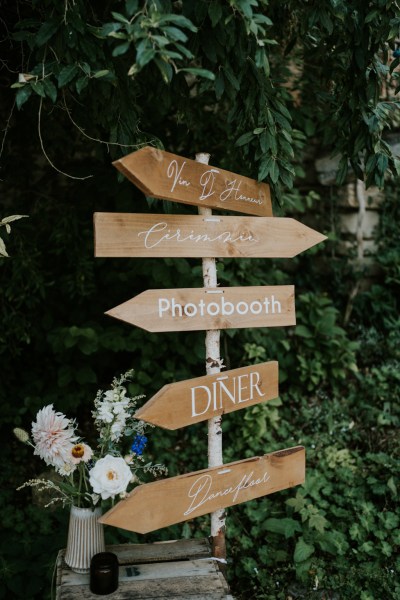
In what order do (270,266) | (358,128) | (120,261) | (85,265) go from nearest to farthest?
1. (358,128)
2. (85,265)
3. (120,261)
4. (270,266)

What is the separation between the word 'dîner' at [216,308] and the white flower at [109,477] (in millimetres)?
560

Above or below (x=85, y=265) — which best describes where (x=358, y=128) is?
above

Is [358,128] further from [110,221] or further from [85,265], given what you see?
[85,265]

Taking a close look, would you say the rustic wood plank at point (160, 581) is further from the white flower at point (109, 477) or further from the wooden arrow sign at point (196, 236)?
the wooden arrow sign at point (196, 236)

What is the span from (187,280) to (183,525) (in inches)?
58.6

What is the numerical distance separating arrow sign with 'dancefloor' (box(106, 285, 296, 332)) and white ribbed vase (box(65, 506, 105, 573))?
29.6 inches

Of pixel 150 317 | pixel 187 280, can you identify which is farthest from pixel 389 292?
pixel 150 317

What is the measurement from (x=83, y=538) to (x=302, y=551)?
126cm

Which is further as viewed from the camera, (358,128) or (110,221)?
(358,128)

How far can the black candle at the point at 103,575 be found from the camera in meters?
2.02

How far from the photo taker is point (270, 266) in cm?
452

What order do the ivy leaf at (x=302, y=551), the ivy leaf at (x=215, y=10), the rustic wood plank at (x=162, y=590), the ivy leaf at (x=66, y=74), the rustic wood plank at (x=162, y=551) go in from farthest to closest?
the ivy leaf at (x=302, y=551), the rustic wood plank at (x=162, y=551), the rustic wood plank at (x=162, y=590), the ivy leaf at (x=66, y=74), the ivy leaf at (x=215, y=10)

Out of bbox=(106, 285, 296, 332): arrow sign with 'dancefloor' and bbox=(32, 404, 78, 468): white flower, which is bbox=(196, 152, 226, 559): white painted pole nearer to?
bbox=(106, 285, 296, 332): arrow sign with 'dancefloor'

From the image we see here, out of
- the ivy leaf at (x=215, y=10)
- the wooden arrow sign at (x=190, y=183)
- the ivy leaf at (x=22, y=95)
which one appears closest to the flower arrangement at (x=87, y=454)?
the wooden arrow sign at (x=190, y=183)
